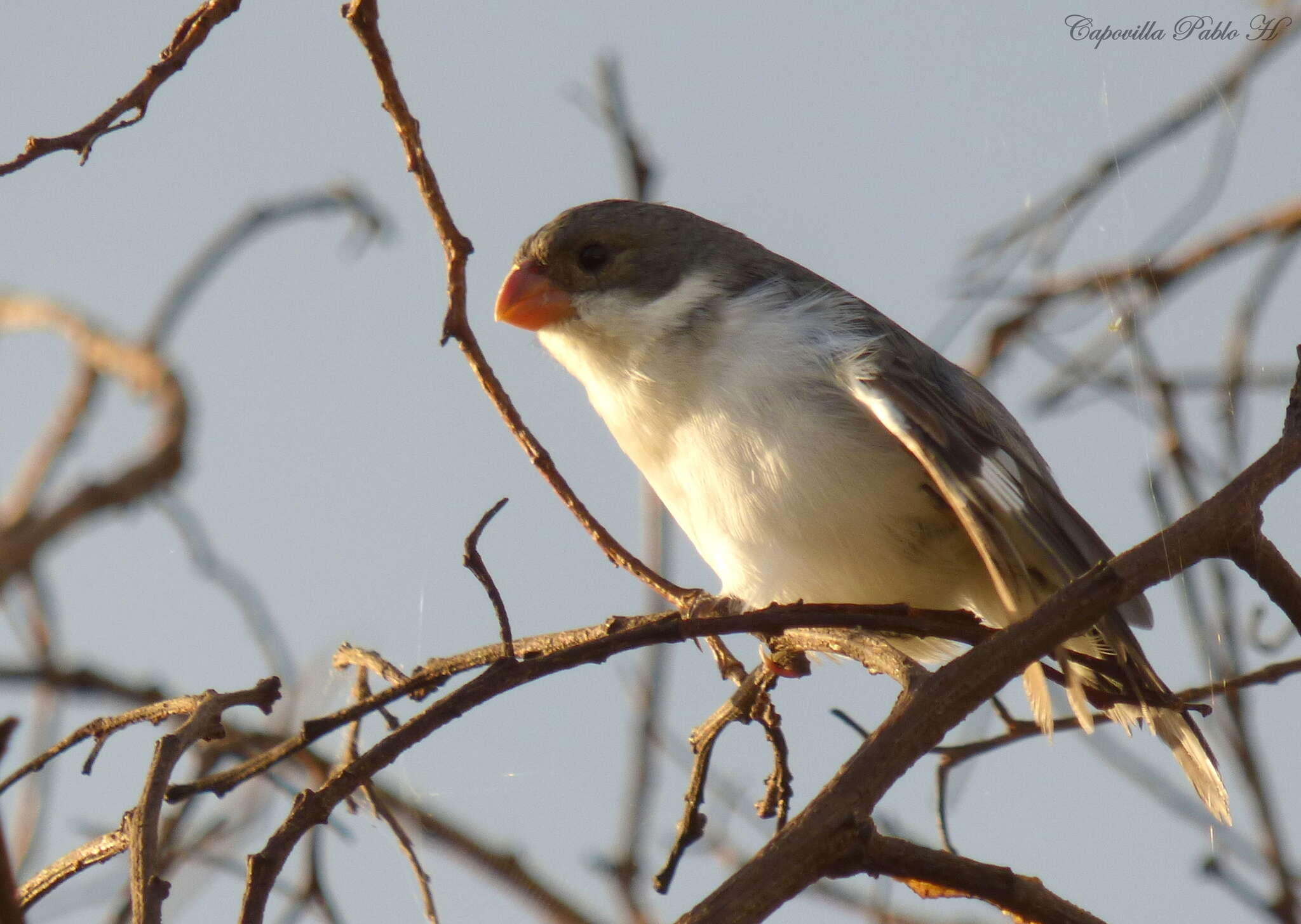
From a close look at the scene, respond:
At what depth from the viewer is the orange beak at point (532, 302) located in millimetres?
3768

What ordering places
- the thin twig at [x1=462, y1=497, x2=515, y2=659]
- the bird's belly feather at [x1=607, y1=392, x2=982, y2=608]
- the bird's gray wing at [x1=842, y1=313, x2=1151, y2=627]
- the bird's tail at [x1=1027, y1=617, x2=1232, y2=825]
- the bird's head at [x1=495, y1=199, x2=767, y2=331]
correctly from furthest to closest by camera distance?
the bird's head at [x1=495, y1=199, x2=767, y2=331], the bird's belly feather at [x1=607, y1=392, x2=982, y2=608], the bird's gray wing at [x1=842, y1=313, x2=1151, y2=627], the bird's tail at [x1=1027, y1=617, x2=1232, y2=825], the thin twig at [x1=462, y1=497, x2=515, y2=659]

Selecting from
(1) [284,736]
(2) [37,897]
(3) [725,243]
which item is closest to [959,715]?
(2) [37,897]

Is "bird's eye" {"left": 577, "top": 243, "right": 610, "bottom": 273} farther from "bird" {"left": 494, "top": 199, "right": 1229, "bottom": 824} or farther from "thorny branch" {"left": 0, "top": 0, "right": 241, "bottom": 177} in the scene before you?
"thorny branch" {"left": 0, "top": 0, "right": 241, "bottom": 177}

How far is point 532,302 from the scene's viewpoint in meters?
3.79

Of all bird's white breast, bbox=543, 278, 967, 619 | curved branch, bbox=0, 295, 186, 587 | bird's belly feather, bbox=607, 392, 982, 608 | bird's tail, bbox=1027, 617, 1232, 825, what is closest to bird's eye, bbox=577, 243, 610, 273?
bird's white breast, bbox=543, 278, 967, 619

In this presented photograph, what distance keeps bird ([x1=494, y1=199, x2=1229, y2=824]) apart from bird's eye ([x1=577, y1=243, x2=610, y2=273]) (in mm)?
308

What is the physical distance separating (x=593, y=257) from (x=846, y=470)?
Result: 1.24 m

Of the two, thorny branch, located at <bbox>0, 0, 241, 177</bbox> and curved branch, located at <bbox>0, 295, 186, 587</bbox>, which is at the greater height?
thorny branch, located at <bbox>0, 0, 241, 177</bbox>

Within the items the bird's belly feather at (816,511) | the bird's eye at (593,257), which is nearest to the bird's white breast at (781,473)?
the bird's belly feather at (816,511)

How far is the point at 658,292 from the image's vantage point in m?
3.70

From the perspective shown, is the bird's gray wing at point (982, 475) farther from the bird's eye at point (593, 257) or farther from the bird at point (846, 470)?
the bird's eye at point (593, 257)

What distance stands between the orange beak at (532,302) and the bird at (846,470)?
0.20 metres

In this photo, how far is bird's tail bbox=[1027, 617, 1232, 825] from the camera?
2.58 metres

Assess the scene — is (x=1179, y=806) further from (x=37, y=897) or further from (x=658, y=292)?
(x=37, y=897)
